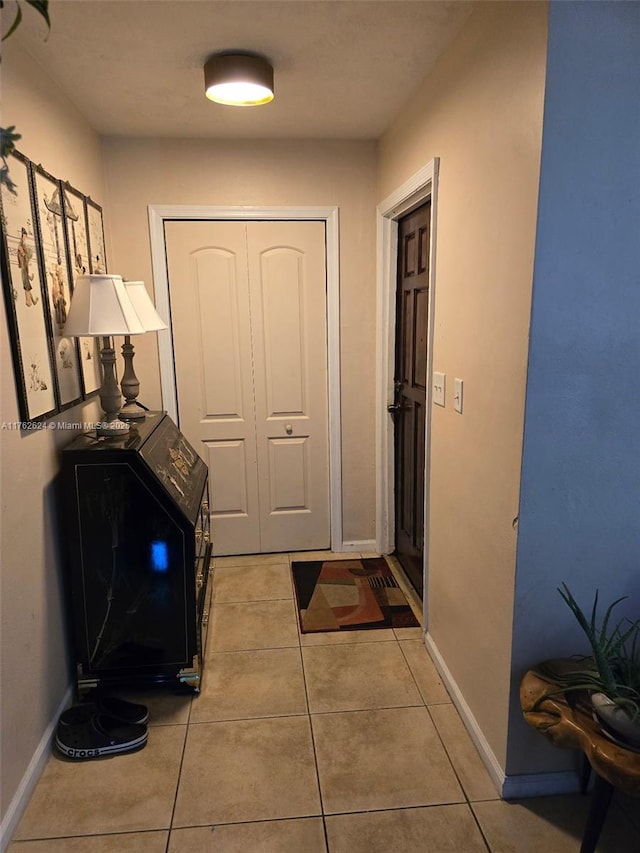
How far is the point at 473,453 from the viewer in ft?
6.12

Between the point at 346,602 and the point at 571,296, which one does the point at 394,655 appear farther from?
the point at 571,296

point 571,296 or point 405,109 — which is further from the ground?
point 405,109

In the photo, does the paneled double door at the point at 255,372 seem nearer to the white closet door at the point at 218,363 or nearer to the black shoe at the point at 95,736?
the white closet door at the point at 218,363

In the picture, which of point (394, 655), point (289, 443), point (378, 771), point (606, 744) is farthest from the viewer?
point (289, 443)

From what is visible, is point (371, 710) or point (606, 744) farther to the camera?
point (371, 710)

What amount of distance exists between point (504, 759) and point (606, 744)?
453 millimetres

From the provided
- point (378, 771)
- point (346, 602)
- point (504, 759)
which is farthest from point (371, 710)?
point (346, 602)

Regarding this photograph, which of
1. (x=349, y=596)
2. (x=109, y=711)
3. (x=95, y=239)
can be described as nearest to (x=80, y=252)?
(x=95, y=239)

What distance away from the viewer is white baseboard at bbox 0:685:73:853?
158 cm

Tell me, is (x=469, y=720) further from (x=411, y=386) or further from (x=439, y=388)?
(x=411, y=386)

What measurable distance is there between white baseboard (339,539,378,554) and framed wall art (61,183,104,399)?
1.74 m

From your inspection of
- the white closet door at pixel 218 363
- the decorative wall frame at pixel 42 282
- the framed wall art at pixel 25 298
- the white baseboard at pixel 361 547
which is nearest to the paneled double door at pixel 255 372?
the white closet door at pixel 218 363

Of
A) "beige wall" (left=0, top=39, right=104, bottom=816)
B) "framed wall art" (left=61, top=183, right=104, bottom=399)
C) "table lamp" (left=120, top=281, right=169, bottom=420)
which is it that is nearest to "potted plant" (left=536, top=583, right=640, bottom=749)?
"beige wall" (left=0, top=39, right=104, bottom=816)

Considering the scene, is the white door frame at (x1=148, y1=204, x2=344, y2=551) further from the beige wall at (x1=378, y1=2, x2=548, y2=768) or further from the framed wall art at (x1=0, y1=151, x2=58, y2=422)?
the framed wall art at (x1=0, y1=151, x2=58, y2=422)
